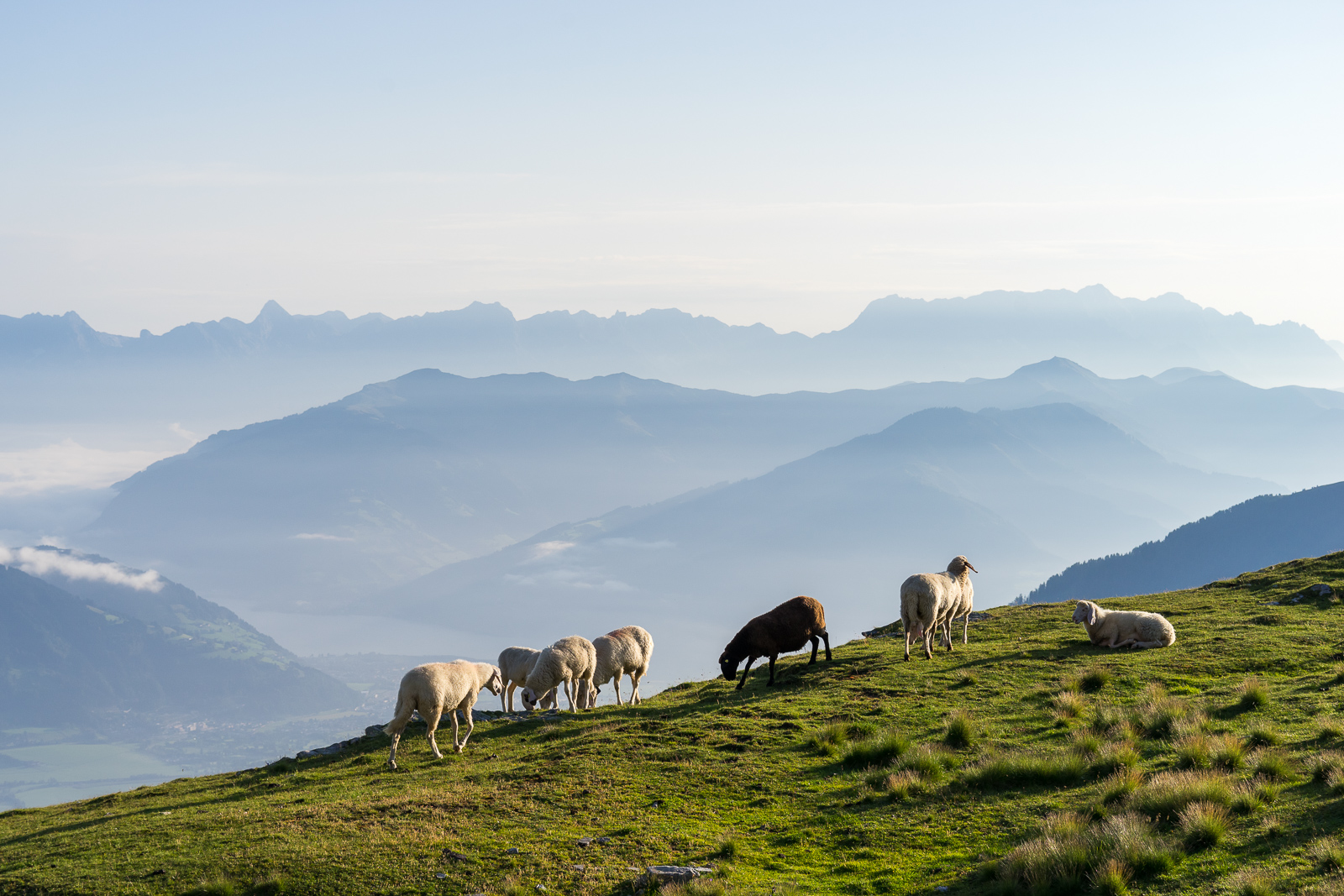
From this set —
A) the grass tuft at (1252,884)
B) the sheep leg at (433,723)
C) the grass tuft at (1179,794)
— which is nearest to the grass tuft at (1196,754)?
the grass tuft at (1179,794)

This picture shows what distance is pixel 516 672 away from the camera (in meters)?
27.6

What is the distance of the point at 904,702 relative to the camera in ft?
68.4

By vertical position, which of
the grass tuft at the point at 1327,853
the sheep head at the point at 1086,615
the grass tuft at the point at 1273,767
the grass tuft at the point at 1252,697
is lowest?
the grass tuft at the point at 1327,853

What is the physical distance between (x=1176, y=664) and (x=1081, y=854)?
46.7 feet

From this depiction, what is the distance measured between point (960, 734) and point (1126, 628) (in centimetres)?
1163

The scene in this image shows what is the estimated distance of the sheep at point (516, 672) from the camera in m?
26.9

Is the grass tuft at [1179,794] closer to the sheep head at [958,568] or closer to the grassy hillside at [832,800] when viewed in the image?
the grassy hillside at [832,800]

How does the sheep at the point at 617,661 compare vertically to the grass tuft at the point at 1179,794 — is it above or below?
above

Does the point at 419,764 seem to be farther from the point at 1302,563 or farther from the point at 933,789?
the point at 1302,563

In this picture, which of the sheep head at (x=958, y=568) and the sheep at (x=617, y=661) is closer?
the sheep head at (x=958, y=568)

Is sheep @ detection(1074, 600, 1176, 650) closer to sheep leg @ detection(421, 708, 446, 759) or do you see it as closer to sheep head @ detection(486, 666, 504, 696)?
sheep head @ detection(486, 666, 504, 696)

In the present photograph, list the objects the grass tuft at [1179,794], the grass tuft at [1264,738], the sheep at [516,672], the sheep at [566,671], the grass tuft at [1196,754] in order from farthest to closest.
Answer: the sheep at [516,672] → the sheep at [566,671] → the grass tuft at [1264,738] → the grass tuft at [1196,754] → the grass tuft at [1179,794]

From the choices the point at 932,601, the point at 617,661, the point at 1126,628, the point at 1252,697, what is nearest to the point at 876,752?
the point at 1252,697

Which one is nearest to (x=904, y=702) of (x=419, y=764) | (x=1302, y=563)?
(x=419, y=764)
